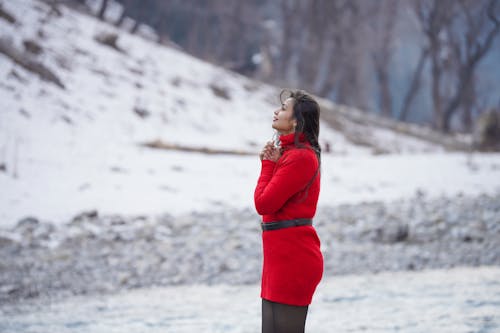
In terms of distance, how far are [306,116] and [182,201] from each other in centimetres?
720

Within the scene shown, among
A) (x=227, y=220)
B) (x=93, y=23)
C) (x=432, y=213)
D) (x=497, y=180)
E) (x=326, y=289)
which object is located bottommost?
(x=326, y=289)

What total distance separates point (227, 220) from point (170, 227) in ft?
2.99

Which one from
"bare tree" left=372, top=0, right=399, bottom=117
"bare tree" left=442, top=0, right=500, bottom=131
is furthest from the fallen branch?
"bare tree" left=372, top=0, right=399, bottom=117

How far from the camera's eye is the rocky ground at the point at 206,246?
664cm

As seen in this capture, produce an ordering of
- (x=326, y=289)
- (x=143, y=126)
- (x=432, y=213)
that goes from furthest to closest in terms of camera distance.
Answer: (x=143, y=126) → (x=432, y=213) → (x=326, y=289)

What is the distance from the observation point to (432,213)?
9180mm

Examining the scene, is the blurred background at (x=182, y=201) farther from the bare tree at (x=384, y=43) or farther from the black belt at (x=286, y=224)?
the bare tree at (x=384, y=43)

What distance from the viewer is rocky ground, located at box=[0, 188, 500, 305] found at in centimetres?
664

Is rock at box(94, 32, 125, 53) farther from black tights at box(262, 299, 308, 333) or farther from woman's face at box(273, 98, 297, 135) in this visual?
black tights at box(262, 299, 308, 333)

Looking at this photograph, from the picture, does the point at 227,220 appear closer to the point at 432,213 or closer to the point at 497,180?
the point at 432,213

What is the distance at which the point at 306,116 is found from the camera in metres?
2.93

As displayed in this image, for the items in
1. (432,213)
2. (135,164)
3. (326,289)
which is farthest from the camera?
(135,164)

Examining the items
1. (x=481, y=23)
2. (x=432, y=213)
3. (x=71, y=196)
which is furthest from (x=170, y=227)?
(x=481, y=23)

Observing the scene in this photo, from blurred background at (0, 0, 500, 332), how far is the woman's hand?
37cm
